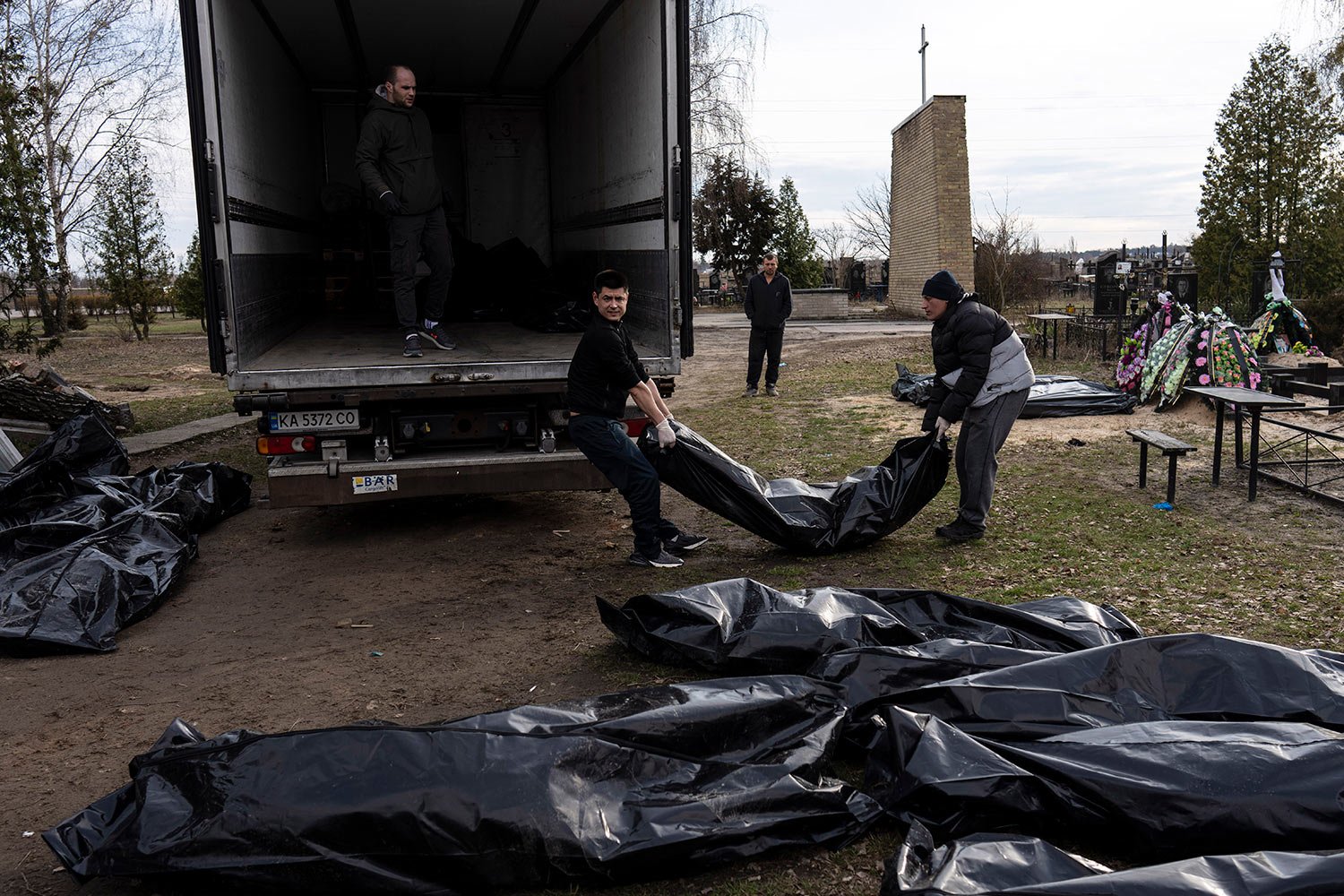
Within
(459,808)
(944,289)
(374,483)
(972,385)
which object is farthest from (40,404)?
(459,808)

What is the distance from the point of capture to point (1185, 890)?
2115mm

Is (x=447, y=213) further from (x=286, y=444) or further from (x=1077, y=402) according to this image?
(x=1077, y=402)

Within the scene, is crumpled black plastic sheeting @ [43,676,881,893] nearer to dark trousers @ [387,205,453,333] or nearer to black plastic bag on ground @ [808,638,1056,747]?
black plastic bag on ground @ [808,638,1056,747]

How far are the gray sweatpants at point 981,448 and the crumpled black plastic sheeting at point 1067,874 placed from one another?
12.3 feet

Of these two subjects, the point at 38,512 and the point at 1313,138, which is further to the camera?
the point at 1313,138

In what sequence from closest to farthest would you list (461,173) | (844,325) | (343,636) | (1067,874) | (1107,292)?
(1067,874), (343,636), (461,173), (1107,292), (844,325)

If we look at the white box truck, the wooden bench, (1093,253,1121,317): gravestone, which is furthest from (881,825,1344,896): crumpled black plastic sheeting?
(1093,253,1121,317): gravestone

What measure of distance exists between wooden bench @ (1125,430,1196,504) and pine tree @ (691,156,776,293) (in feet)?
83.9

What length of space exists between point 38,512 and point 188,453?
13.2ft

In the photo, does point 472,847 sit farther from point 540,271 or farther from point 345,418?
point 540,271

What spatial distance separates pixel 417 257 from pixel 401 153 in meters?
0.67

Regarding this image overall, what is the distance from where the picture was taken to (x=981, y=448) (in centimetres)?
608

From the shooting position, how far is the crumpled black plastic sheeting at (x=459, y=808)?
256cm

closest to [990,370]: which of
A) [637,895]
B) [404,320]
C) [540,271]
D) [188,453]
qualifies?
[404,320]
